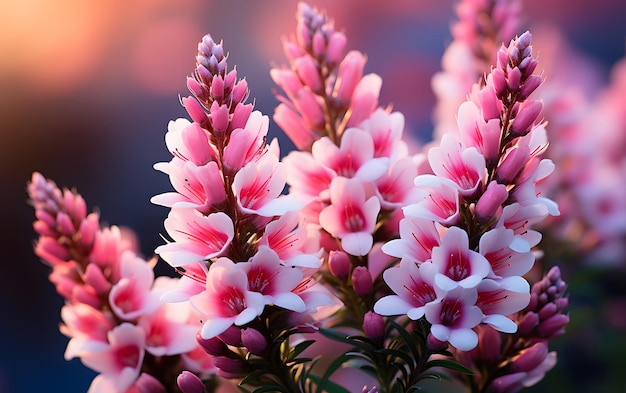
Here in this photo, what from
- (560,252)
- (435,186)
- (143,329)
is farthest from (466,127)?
(560,252)

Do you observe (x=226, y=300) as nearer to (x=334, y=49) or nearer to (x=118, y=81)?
(x=334, y=49)

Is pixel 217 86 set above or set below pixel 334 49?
below

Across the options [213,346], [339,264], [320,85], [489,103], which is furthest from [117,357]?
[489,103]

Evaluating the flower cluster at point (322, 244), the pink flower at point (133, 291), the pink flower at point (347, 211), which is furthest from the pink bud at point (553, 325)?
the pink flower at point (133, 291)

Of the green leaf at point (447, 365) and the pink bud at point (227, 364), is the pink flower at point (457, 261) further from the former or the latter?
the pink bud at point (227, 364)

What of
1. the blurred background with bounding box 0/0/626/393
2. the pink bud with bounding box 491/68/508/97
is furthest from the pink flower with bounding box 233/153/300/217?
the blurred background with bounding box 0/0/626/393

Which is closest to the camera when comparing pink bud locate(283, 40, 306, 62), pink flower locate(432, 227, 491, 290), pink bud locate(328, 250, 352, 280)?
pink flower locate(432, 227, 491, 290)

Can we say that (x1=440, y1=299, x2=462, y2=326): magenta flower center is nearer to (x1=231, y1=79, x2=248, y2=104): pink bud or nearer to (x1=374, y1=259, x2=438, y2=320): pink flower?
(x1=374, y1=259, x2=438, y2=320): pink flower

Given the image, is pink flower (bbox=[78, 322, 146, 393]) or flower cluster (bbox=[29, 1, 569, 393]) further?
pink flower (bbox=[78, 322, 146, 393])
